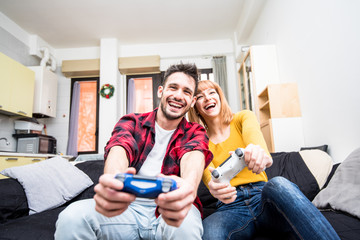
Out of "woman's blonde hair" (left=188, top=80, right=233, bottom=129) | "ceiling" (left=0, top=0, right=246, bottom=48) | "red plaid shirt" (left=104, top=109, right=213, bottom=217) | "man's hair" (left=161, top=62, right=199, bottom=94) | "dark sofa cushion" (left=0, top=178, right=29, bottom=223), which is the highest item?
"ceiling" (left=0, top=0, right=246, bottom=48)

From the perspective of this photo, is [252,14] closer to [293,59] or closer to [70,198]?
[293,59]

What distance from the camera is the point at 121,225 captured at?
2.69ft

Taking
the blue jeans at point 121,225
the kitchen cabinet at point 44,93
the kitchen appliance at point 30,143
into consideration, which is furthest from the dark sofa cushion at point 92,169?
the kitchen cabinet at point 44,93

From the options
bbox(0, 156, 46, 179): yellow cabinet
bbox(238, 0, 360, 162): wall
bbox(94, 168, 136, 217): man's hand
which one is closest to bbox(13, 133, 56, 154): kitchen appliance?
bbox(0, 156, 46, 179): yellow cabinet

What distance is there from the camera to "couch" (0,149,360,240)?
1.06m

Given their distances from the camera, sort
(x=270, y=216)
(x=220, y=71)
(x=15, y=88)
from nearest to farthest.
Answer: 1. (x=270, y=216)
2. (x=15, y=88)
3. (x=220, y=71)

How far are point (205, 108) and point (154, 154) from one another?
477 mm

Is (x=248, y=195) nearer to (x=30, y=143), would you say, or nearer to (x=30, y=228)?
(x=30, y=228)

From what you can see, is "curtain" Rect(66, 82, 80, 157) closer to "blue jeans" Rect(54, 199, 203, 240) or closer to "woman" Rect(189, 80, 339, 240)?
"woman" Rect(189, 80, 339, 240)

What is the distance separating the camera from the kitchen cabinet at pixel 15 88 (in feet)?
11.0

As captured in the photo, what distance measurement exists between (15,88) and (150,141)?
3558 mm

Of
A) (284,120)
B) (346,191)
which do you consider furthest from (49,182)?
(284,120)

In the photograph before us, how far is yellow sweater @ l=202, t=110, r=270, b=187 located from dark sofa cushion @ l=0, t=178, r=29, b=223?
46.4 inches

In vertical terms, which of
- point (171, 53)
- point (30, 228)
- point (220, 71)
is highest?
point (171, 53)
